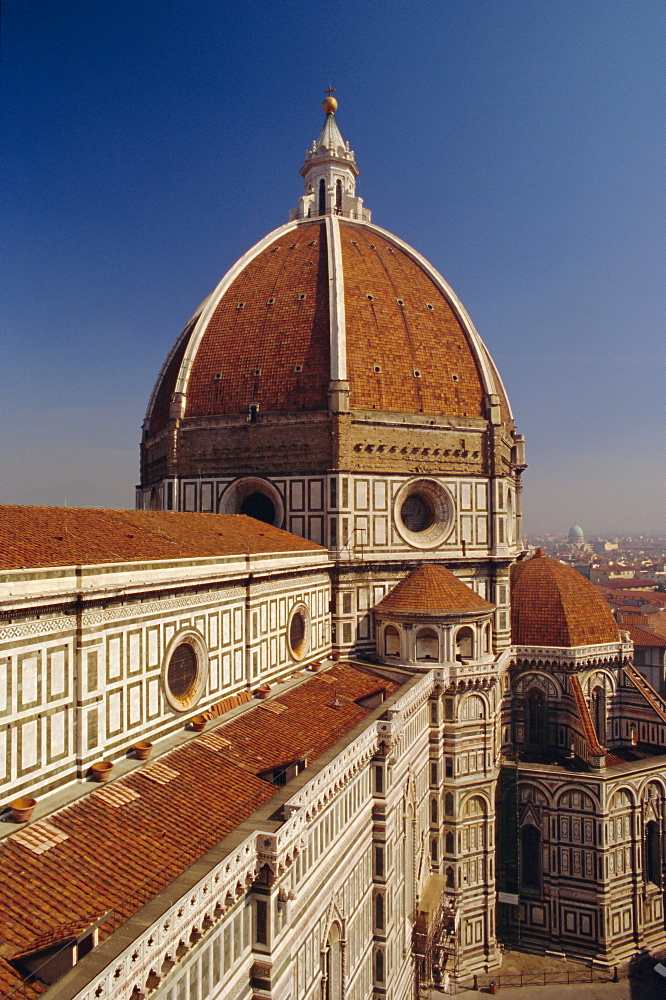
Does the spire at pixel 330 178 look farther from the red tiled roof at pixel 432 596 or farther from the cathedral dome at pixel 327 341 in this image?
the red tiled roof at pixel 432 596

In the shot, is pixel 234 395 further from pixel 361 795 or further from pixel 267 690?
pixel 361 795

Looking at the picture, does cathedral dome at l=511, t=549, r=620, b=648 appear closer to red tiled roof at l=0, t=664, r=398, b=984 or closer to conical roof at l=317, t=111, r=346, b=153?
red tiled roof at l=0, t=664, r=398, b=984

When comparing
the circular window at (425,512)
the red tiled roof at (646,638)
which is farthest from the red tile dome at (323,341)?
the red tiled roof at (646,638)

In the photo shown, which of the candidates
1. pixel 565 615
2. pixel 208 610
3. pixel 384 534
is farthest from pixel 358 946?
pixel 565 615

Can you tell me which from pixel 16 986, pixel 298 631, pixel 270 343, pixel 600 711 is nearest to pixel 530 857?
pixel 600 711

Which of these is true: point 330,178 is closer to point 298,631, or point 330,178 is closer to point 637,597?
point 298,631

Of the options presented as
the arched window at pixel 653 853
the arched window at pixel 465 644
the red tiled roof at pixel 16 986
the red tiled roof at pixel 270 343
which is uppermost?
the red tiled roof at pixel 270 343
